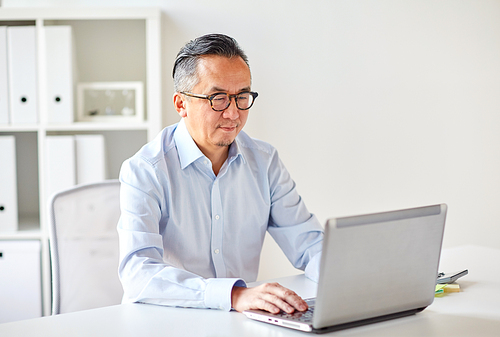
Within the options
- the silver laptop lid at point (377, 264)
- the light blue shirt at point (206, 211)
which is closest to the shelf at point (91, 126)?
the light blue shirt at point (206, 211)

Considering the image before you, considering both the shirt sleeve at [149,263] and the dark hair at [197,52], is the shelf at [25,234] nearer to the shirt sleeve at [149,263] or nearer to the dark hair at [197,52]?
the shirt sleeve at [149,263]

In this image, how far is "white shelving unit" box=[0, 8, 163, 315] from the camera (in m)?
A: 2.33

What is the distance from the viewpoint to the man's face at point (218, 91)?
55.7 inches

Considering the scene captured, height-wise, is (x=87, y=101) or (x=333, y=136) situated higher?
(x=87, y=101)

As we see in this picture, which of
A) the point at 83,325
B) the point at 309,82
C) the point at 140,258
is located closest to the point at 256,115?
the point at 309,82

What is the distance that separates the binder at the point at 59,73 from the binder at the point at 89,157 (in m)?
0.13

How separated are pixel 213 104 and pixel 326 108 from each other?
1.42 meters

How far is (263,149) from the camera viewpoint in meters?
1.65

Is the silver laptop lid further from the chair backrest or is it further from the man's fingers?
the chair backrest

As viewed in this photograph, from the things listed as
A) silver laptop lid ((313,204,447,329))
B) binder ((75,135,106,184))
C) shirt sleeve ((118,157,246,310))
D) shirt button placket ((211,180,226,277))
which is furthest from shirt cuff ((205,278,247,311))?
binder ((75,135,106,184))

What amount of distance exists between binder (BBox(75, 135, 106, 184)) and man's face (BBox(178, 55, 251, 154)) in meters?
0.94

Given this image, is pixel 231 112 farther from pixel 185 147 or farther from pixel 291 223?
pixel 291 223

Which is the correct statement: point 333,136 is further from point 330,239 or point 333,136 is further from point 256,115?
point 330,239

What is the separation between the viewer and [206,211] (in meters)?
1.48
